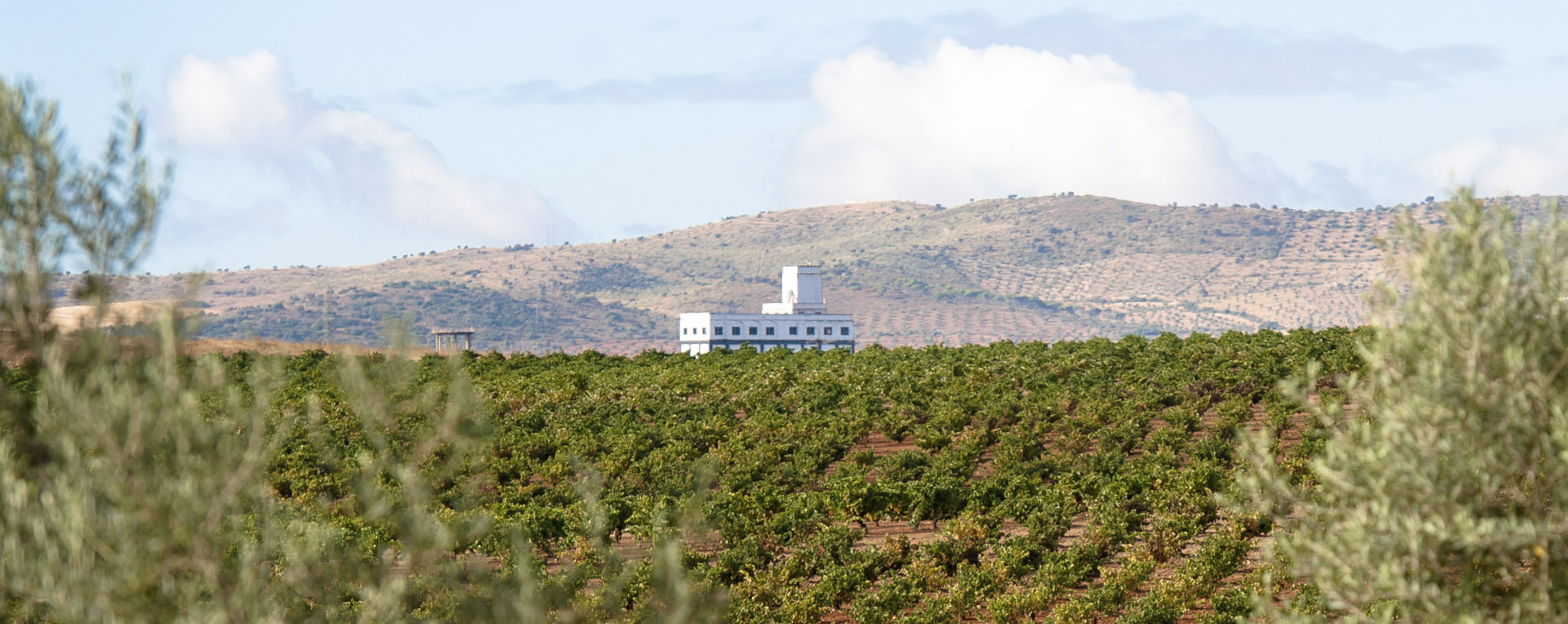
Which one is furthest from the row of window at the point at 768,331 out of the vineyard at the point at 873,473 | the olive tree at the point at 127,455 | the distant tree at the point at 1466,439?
the distant tree at the point at 1466,439

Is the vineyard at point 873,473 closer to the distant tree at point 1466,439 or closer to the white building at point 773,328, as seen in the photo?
the distant tree at point 1466,439

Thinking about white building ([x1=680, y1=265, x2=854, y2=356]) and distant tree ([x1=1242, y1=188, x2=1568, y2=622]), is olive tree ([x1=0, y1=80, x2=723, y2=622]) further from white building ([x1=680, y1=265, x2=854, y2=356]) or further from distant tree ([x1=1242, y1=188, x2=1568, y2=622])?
white building ([x1=680, y1=265, x2=854, y2=356])

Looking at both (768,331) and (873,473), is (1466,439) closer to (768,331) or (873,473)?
(873,473)

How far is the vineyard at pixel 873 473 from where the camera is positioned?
1919cm

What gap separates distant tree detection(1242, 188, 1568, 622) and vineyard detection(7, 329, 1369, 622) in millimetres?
4009

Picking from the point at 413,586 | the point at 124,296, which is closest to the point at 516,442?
the point at 413,586

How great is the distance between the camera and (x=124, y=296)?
369 inches

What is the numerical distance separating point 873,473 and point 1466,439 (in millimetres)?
19313

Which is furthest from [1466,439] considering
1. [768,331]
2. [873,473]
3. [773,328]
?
[773,328]

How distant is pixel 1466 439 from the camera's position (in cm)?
853

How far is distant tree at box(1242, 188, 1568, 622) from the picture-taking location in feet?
27.7

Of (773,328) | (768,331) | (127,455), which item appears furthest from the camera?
(773,328)

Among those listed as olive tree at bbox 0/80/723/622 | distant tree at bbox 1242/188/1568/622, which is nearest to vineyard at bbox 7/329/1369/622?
Answer: olive tree at bbox 0/80/723/622

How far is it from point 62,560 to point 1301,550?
815cm
